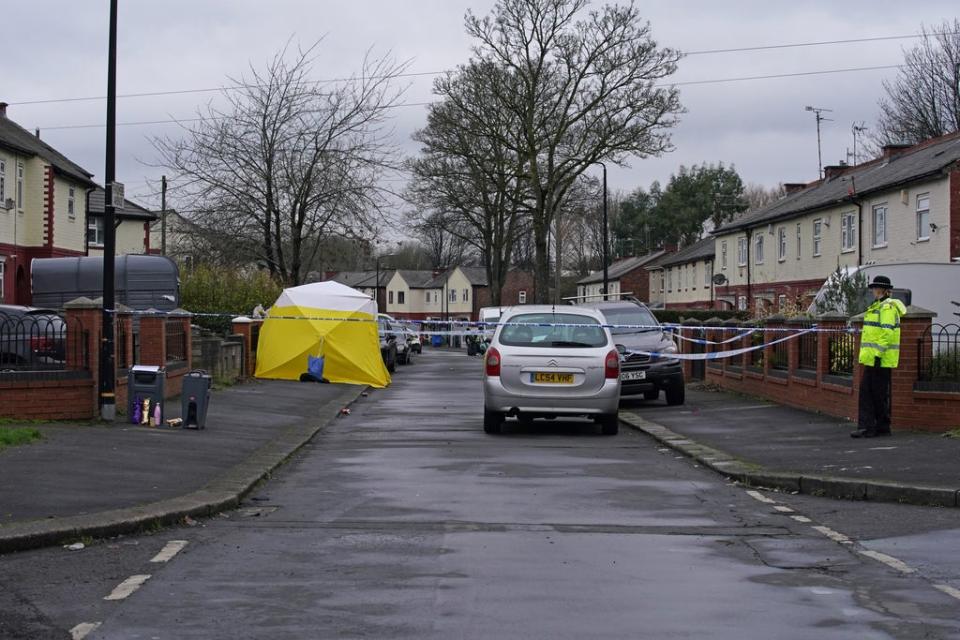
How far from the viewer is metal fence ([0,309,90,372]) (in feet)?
48.0

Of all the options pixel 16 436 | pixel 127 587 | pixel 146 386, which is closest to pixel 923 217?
pixel 146 386

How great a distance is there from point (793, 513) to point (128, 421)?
9036 mm

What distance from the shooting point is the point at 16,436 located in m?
12.1

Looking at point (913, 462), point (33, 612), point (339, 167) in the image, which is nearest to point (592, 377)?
point (913, 462)

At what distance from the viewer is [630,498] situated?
10.1m

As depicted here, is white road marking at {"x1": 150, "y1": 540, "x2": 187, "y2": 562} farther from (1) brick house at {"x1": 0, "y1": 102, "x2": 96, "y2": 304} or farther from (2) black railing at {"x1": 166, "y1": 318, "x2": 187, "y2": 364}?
(1) brick house at {"x1": 0, "y1": 102, "x2": 96, "y2": 304}

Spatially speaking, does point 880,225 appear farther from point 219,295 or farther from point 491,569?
point 491,569

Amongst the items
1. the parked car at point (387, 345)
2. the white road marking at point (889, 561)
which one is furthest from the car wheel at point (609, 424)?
the parked car at point (387, 345)

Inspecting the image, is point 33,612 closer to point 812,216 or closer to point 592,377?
point 592,377

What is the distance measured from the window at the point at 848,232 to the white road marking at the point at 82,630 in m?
39.1

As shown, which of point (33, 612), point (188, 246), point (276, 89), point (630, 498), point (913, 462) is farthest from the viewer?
point (188, 246)

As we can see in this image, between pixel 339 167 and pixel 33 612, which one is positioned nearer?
pixel 33 612

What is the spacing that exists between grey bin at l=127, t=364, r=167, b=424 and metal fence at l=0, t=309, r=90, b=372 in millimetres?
622

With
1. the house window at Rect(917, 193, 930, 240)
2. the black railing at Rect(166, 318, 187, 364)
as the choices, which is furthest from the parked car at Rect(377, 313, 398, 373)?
the house window at Rect(917, 193, 930, 240)
